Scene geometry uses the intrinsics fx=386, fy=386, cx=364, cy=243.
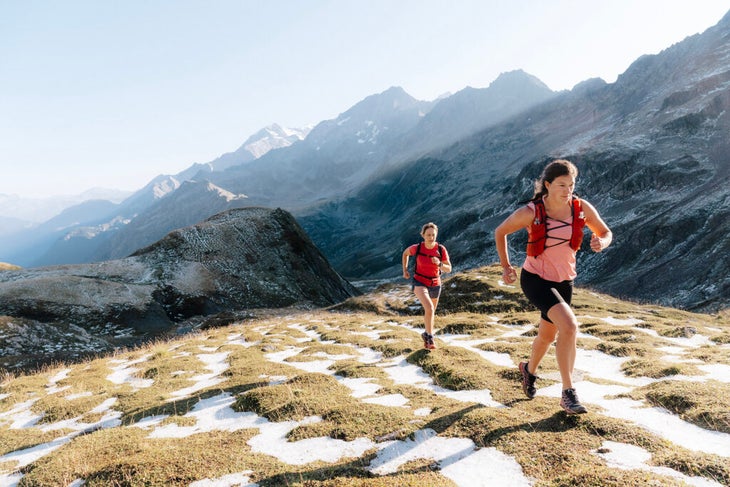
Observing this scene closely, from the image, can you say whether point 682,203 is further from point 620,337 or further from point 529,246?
point 529,246

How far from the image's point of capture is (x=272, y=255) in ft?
189

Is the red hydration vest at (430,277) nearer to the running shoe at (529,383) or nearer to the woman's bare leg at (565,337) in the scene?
the running shoe at (529,383)

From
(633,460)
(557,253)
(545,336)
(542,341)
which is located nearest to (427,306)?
(542,341)

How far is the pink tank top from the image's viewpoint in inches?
258

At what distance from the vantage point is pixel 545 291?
21.6ft

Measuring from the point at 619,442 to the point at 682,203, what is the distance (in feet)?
432

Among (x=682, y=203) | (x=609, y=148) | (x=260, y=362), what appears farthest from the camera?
(x=609, y=148)

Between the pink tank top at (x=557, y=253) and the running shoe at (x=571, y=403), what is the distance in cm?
183

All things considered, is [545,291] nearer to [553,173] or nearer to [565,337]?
[565,337]

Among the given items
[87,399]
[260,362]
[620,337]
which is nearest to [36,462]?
[87,399]

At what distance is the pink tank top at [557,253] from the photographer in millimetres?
6559

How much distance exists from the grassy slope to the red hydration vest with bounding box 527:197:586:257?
9.04 feet

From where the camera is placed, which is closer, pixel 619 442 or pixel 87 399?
pixel 619 442

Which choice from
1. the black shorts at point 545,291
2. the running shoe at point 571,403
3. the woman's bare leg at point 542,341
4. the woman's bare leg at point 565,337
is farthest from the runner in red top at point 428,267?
the running shoe at point 571,403
